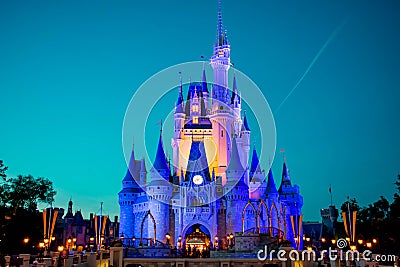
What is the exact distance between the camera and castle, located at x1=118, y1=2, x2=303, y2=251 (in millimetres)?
63344

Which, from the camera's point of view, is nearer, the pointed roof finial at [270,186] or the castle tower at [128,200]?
the castle tower at [128,200]

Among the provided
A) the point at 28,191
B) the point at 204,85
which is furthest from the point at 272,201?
the point at 28,191

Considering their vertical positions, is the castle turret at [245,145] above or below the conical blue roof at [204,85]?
below

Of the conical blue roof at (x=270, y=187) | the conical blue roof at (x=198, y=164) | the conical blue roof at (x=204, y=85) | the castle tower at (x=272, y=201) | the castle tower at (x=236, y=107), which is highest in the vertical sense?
the conical blue roof at (x=204, y=85)

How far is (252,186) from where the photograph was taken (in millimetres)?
A: 72250

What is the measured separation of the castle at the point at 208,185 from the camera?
63.3m

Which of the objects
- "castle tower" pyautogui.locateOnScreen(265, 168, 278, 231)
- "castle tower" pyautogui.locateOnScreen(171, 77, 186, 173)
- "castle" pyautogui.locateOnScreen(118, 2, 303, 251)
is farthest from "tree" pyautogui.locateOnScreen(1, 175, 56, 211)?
"castle tower" pyautogui.locateOnScreen(265, 168, 278, 231)

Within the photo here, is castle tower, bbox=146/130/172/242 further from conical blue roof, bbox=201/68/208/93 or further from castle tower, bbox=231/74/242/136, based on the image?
conical blue roof, bbox=201/68/208/93

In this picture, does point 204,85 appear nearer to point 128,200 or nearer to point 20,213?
point 128,200

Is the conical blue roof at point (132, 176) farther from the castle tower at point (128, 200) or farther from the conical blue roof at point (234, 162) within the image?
the conical blue roof at point (234, 162)

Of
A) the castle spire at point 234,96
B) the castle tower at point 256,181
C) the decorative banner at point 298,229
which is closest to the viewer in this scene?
the decorative banner at point 298,229

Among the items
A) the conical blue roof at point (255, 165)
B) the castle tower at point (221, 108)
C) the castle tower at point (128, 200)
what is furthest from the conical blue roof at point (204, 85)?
the castle tower at point (128, 200)

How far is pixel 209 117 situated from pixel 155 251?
32734mm

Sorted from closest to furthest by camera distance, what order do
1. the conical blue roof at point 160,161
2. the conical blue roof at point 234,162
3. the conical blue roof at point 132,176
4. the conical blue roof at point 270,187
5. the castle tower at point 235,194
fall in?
the castle tower at point 235,194, the conical blue roof at point 234,162, the conical blue roof at point 160,161, the conical blue roof at point 270,187, the conical blue roof at point 132,176
